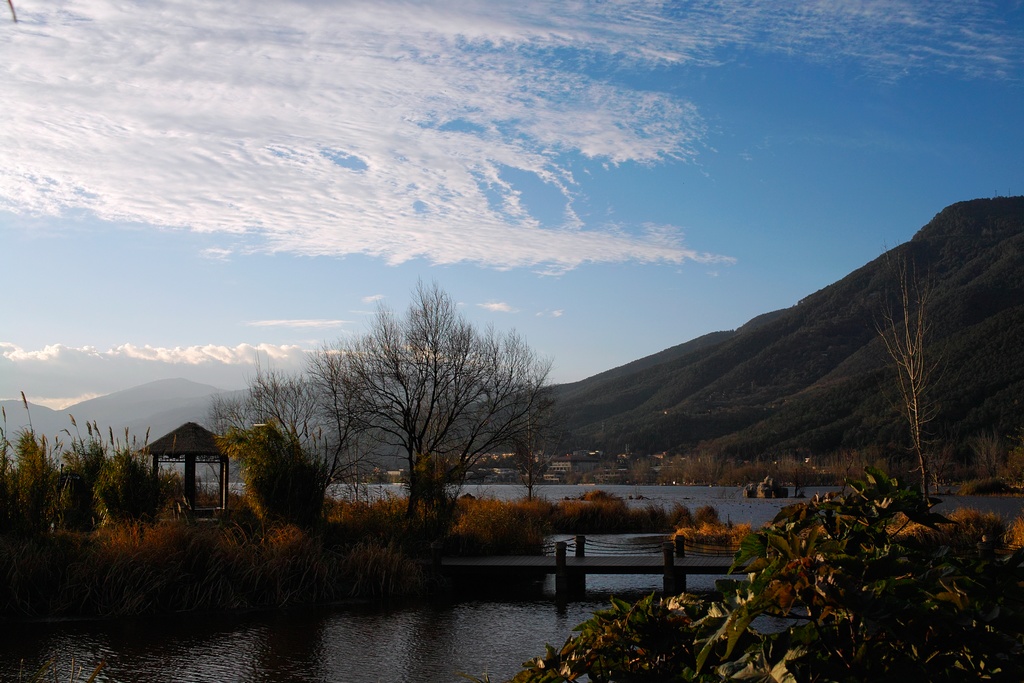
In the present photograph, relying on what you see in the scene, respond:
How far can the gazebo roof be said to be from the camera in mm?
22031

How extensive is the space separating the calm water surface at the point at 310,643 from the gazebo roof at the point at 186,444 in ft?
25.7

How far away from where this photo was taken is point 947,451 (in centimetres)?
5922

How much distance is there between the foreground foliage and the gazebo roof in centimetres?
2099

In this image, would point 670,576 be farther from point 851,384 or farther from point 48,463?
point 851,384

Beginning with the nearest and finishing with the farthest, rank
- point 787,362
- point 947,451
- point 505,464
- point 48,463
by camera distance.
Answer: point 48,463 < point 505,464 < point 947,451 < point 787,362

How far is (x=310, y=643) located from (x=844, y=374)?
303ft

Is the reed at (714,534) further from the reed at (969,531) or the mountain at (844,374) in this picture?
the mountain at (844,374)

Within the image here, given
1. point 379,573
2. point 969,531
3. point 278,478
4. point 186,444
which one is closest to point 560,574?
point 379,573

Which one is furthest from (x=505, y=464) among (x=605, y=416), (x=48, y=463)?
(x=605, y=416)

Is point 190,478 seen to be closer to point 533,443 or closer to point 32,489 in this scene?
point 32,489

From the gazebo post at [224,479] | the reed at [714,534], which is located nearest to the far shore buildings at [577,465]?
the reed at [714,534]

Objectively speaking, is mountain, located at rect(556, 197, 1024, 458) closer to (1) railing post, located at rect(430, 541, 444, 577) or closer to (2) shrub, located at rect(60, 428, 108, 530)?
(2) shrub, located at rect(60, 428, 108, 530)

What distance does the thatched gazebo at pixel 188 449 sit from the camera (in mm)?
22062

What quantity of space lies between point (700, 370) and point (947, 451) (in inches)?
2048
